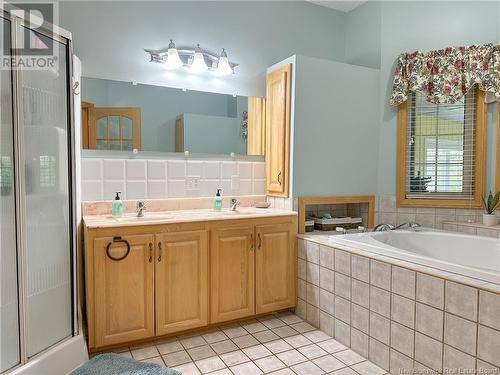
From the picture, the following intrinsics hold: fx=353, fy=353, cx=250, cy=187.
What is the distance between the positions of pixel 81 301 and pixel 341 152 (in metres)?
2.34

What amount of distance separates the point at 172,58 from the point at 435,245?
A: 8.56ft

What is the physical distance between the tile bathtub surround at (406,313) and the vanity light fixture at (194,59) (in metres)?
1.64

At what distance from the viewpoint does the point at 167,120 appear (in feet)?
9.42

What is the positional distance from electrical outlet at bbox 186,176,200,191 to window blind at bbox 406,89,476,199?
192 centimetres

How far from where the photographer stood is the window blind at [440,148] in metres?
3.07

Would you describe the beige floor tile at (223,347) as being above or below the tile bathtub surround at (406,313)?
below

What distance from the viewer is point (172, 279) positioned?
2.38 m

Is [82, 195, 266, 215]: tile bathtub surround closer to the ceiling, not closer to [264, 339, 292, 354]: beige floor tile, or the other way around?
[264, 339, 292, 354]: beige floor tile

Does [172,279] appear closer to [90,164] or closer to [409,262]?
[90,164]

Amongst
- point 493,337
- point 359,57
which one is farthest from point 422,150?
point 493,337

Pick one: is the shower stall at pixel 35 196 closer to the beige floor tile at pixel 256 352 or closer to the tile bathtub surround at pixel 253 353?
the tile bathtub surround at pixel 253 353

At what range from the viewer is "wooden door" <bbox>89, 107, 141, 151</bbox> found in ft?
8.64

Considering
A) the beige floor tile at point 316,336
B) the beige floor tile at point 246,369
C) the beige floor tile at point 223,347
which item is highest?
the beige floor tile at point 316,336

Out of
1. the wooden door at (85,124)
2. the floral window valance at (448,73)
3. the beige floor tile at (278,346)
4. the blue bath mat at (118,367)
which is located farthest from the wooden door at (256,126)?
the blue bath mat at (118,367)
